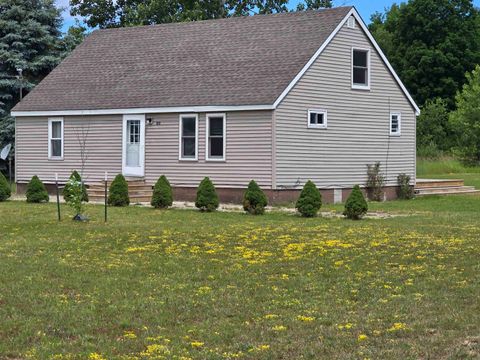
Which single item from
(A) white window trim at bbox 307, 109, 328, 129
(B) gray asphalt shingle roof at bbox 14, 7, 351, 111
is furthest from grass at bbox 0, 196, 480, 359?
(B) gray asphalt shingle roof at bbox 14, 7, 351, 111

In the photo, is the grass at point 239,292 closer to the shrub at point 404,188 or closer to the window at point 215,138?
the window at point 215,138

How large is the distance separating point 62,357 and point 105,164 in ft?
66.8

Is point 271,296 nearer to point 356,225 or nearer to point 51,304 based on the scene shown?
point 51,304

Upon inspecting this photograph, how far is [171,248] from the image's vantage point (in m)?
12.7

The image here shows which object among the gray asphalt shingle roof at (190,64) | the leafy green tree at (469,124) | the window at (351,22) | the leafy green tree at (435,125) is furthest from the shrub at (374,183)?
the leafy green tree at (435,125)

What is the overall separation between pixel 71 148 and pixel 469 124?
105 feet

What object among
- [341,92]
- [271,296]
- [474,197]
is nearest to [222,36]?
[341,92]

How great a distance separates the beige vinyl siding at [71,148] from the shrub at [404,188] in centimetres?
968

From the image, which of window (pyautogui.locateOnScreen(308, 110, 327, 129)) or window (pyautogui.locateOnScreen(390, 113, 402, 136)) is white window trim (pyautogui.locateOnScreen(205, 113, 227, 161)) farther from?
window (pyautogui.locateOnScreen(390, 113, 402, 136))

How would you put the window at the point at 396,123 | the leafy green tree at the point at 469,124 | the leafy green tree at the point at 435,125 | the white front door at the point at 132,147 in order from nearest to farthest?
the white front door at the point at 132,147
the window at the point at 396,123
the leafy green tree at the point at 469,124
the leafy green tree at the point at 435,125

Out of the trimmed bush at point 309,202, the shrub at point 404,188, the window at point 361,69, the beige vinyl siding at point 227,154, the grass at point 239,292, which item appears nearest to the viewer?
the grass at point 239,292

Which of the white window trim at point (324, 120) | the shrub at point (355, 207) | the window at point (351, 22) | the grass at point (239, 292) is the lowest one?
the grass at point (239, 292)

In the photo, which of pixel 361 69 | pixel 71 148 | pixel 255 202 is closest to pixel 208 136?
pixel 255 202

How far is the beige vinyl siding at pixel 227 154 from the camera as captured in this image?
75.7ft
